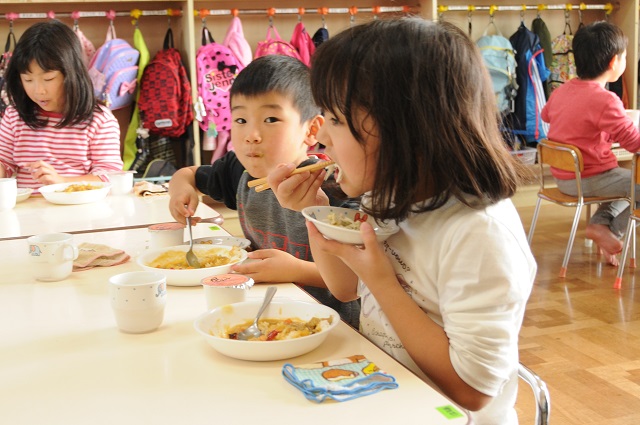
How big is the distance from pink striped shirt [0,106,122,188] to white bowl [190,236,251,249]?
139 cm

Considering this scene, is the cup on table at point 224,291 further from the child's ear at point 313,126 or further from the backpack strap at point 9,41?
the backpack strap at point 9,41

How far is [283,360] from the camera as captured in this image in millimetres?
990

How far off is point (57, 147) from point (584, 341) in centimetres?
217

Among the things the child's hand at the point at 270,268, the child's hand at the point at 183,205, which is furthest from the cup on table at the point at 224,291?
the child's hand at the point at 183,205

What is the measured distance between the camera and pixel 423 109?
1031 mm

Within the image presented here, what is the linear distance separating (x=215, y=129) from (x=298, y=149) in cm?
274

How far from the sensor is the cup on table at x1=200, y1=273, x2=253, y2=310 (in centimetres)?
117

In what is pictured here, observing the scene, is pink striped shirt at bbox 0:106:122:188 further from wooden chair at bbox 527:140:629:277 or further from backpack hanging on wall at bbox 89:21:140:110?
wooden chair at bbox 527:140:629:277

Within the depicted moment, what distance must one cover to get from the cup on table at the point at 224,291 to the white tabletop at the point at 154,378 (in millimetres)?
42

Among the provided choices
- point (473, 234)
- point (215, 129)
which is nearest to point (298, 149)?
point (473, 234)

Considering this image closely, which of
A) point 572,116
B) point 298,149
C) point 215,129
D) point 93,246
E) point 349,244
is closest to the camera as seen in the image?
point 349,244

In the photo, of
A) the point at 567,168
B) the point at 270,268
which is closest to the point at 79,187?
the point at 270,268

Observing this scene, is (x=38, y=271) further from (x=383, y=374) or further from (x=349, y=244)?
(x=383, y=374)

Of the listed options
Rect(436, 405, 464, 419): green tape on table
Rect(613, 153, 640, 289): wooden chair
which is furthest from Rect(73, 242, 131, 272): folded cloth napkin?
Rect(613, 153, 640, 289): wooden chair
